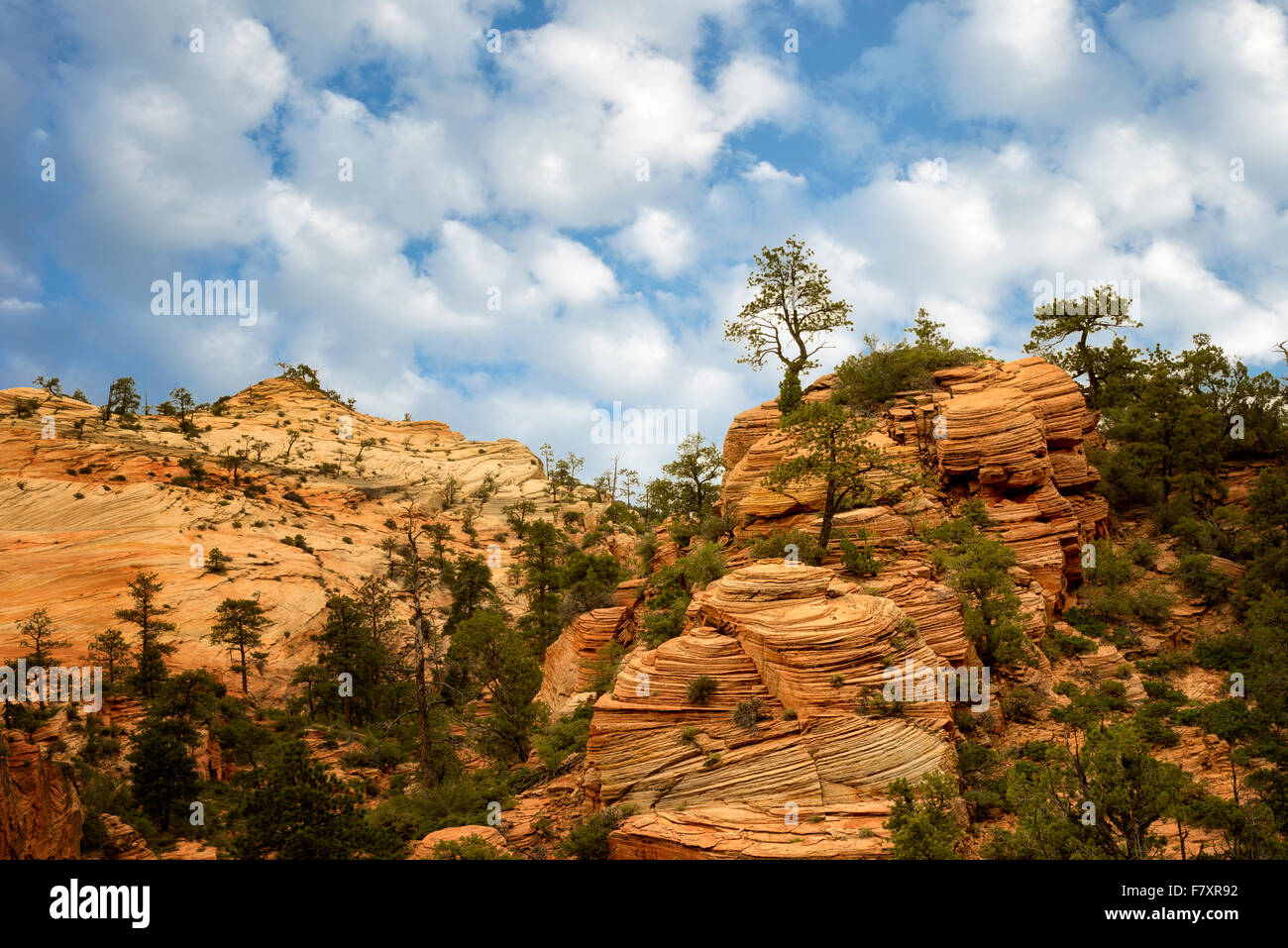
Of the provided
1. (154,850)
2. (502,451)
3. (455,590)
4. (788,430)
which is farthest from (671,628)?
(502,451)

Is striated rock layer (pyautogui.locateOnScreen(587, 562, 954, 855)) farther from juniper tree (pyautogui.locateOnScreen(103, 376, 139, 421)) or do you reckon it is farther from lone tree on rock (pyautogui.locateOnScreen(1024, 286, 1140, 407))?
juniper tree (pyautogui.locateOnScreen(103, 376, 139, 421))

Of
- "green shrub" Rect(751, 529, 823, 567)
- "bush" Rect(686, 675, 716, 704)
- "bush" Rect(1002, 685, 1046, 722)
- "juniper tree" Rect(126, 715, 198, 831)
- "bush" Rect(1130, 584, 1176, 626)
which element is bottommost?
"juniper tree" Rect(126, 715, 198, 831)

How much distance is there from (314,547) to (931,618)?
191 ft

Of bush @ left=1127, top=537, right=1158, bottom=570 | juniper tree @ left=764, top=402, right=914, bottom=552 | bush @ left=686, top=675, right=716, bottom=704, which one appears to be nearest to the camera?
bush @ left=686, top=675, right=716, bottom=704

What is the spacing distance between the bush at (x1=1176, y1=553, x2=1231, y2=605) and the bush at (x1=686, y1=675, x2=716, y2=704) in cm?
2179

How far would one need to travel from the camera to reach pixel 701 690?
20188 mm

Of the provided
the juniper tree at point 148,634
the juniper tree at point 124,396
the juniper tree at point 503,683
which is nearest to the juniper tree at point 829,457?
the juniper tree at point 503,683

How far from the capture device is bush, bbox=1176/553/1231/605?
27.9 metres

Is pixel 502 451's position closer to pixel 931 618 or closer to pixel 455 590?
pixel 455 590

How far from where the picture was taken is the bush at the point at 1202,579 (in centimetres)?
2788

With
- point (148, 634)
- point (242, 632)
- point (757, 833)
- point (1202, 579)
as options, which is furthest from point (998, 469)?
point (148, 634)

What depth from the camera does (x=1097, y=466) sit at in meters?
36.9

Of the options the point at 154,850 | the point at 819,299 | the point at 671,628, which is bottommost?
the point at 154,850

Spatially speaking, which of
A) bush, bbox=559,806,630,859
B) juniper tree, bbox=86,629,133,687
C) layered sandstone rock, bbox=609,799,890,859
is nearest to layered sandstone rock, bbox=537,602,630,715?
bush, bbox=559,806,630,859
